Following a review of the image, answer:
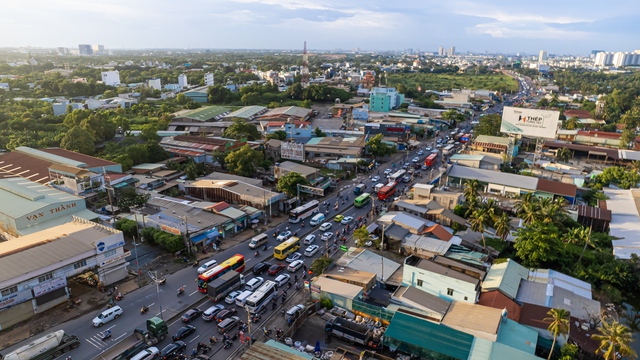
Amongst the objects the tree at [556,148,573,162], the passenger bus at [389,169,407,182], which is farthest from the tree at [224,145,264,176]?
the tree at [556,148,573,162]

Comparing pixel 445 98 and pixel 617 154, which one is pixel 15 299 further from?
pixel 445 98

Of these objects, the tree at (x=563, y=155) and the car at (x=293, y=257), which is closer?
the car at (x=293, y=257)

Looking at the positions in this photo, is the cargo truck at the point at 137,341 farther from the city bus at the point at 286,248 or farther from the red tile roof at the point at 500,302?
the red tile roof at the point at 500,302

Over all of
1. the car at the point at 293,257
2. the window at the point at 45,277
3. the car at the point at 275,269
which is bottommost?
the car at the point at 293,257

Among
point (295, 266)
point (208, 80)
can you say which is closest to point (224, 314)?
point (295, 266)

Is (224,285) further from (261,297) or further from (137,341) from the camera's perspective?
(137,341)

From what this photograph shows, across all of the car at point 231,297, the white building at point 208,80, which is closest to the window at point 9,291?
the car at point 231,297

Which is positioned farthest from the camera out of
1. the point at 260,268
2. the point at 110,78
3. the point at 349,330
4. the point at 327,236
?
the point at 110,78
